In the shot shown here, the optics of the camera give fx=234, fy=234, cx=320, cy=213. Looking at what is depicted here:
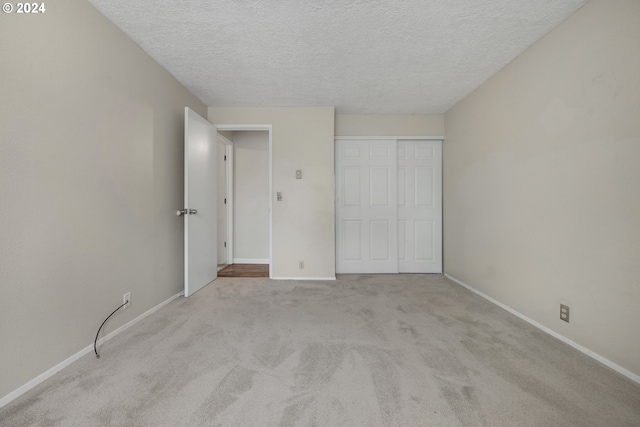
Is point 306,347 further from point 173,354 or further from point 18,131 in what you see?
point 18,131

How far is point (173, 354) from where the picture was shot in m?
1.57

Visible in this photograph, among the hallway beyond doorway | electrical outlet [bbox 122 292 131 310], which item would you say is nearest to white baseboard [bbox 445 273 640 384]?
the hallway beyond doorway

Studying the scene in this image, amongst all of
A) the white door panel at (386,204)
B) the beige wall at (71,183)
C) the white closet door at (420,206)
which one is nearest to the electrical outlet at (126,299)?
the beige wall at (71,183)

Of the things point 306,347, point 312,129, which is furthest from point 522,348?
point 312,129

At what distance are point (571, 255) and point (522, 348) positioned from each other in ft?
2.51

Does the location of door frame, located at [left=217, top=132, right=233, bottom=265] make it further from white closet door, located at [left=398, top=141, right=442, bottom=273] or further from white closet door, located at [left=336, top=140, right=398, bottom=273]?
white closet door, located at [left=398, top=141, right=442, bottom=273]

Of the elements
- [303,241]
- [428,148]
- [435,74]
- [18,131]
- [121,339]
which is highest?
[435,74]

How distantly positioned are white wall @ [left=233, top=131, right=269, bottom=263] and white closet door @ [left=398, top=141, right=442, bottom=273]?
7.68ft

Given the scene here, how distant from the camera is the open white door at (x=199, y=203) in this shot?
8.20 feet

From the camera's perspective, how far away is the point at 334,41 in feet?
6.34

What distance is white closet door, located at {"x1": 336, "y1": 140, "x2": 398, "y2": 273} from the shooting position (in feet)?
11.7

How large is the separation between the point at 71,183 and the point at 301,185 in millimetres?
2222

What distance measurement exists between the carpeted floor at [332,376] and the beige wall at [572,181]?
316 mm

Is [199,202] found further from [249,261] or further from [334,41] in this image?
[334,41]
